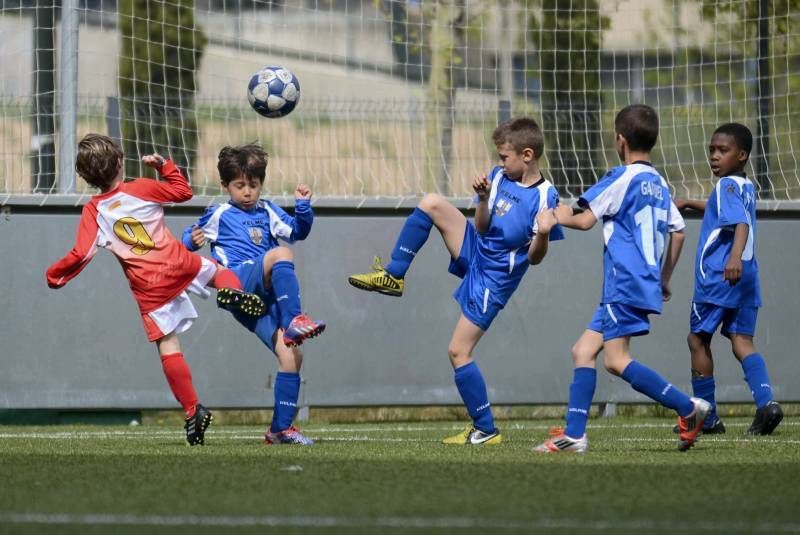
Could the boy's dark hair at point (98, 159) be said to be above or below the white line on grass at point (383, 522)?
above

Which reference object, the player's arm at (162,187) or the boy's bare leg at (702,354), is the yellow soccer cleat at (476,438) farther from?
the player's arm at (162,187)

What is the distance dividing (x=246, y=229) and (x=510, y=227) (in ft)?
4.65

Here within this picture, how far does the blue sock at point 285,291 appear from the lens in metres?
7.16

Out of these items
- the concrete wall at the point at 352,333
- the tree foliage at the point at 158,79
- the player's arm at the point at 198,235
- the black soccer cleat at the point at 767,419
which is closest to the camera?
the player's arm at the point at 198,235

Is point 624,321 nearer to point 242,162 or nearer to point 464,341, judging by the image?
point 464,341

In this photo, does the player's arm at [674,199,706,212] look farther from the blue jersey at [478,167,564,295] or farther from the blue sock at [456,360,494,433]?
the blue sock at [456,360,494,433]

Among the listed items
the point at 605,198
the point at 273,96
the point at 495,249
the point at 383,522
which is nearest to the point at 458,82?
the point at 273,96

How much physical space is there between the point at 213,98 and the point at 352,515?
24.6ft

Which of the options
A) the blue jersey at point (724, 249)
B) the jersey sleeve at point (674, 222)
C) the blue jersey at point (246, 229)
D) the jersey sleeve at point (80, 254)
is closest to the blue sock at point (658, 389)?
the jersey sleeve at point (674, 222)

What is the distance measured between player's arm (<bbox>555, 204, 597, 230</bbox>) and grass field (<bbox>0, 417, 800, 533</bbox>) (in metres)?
0.98

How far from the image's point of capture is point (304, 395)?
31.9ft

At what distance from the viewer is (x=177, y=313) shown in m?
7.07

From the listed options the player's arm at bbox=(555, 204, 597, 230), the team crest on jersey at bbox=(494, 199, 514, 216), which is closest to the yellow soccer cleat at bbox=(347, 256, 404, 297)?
the team crest on jersey at bbox=(494, 199, 514, 216)

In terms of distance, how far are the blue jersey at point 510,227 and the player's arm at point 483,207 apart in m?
0.05
